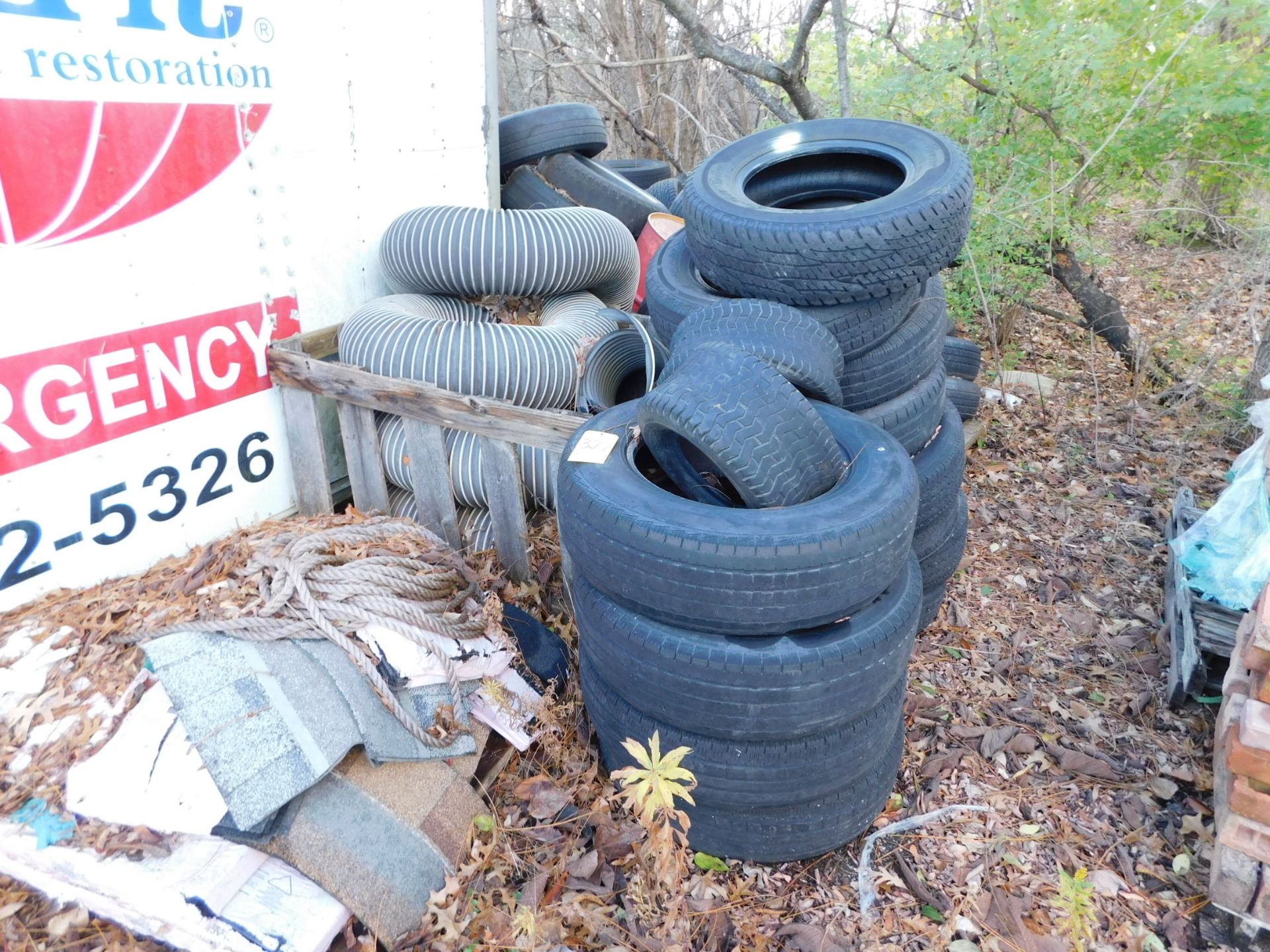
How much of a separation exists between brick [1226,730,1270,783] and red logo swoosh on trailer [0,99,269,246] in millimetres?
3866

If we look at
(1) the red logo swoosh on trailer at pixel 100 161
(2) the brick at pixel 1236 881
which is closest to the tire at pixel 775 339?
(2) the brick at pixel 1236 881

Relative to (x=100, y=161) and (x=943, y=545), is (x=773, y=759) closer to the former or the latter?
(x=943, y=545)

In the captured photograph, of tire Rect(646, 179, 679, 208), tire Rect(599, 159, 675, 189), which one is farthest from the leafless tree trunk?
tire Rect(599, 159, 675, 189)

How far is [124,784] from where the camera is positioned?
212 centimetres

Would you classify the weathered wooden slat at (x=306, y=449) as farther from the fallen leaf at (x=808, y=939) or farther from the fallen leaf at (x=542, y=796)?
the fallen leaf at (x=808, y=939)

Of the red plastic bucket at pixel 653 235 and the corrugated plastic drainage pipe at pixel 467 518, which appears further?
the red plastic bucket at pixel 653 235

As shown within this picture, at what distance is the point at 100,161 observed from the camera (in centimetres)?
267

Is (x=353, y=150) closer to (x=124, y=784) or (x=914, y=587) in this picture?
(x=124, y=784)

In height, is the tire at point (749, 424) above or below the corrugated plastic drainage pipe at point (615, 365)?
above

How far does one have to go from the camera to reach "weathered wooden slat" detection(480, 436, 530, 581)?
3141 mm

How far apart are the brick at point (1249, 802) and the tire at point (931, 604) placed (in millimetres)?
1322

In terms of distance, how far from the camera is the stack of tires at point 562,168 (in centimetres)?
538

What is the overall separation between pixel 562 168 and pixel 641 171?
206 cm

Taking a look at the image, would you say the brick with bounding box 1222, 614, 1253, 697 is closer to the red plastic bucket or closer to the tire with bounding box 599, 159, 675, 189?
the red plastic bucket
